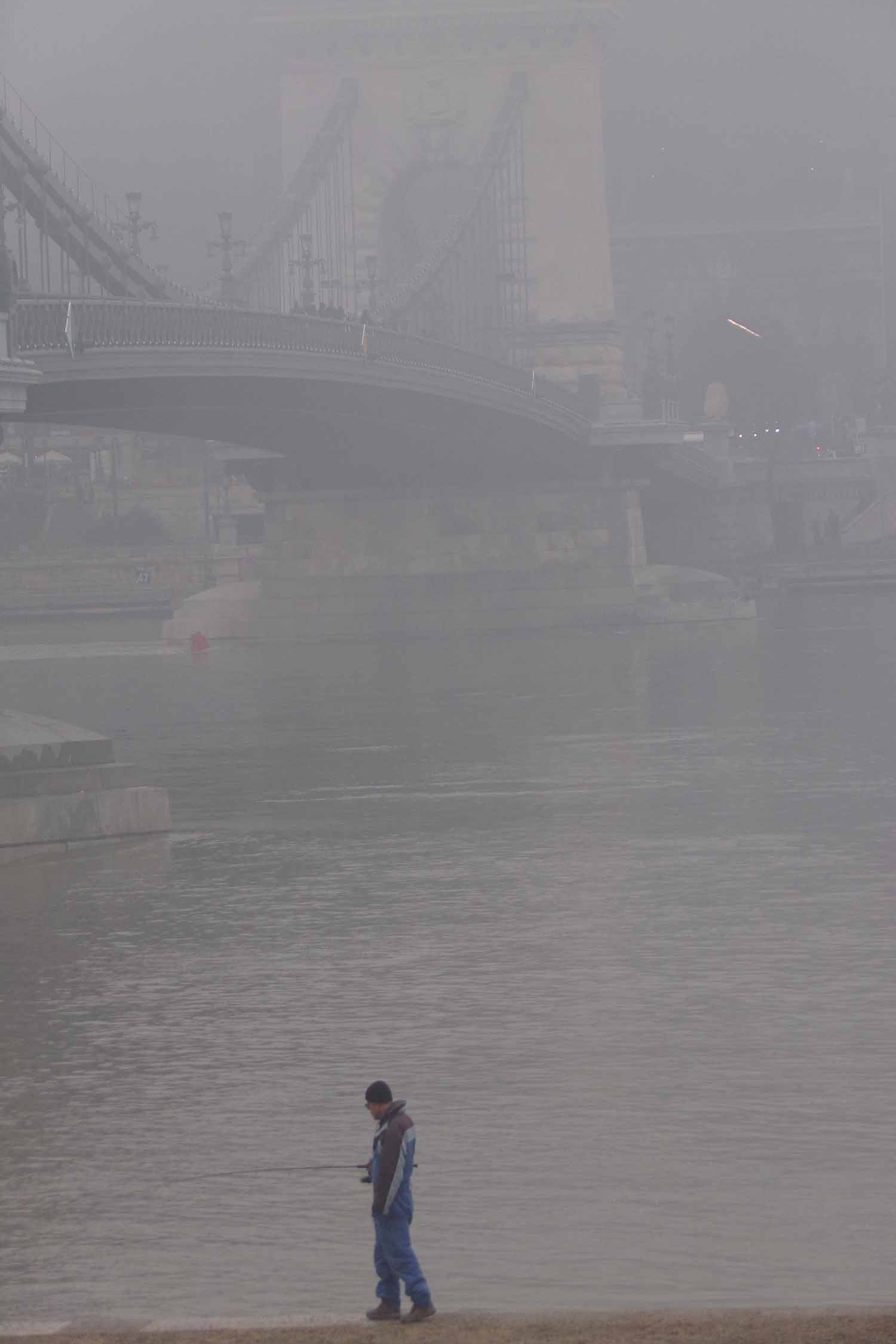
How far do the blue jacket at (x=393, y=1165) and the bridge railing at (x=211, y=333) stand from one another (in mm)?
26810

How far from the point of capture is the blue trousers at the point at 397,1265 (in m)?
9.98

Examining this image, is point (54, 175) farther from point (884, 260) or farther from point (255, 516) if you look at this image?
point (884, 260)

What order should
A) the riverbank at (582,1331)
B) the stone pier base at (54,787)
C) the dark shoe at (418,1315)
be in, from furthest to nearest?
1. the stone pier base at (54,787)
2. the dark shoe at (418,1315)
3. the riverbank at (582,1331)

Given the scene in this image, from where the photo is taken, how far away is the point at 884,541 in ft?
306

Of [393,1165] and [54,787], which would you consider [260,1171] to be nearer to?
[393,1165]

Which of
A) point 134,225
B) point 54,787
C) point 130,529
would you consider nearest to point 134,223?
point 134,225

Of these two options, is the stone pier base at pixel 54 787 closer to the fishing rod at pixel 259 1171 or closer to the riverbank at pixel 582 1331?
the fishing rod at pixel 259 1171

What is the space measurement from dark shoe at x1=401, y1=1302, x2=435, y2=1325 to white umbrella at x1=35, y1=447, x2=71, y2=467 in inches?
3502

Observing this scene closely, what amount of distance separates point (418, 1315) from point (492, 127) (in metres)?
89.4

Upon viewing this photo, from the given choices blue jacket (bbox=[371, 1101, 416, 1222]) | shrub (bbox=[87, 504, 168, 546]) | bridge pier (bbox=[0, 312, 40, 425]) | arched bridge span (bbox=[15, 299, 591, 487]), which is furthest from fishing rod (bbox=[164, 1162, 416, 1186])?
shrub (bbox=[87, 504, 168, 546])

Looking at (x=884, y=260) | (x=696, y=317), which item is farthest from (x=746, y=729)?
(x=884, y=260)

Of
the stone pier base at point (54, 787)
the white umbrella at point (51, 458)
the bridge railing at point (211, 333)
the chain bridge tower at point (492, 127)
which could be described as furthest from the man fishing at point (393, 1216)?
the white umbrella at point (51, 458)

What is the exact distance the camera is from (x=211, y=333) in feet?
143

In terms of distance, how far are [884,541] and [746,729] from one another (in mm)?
57154
